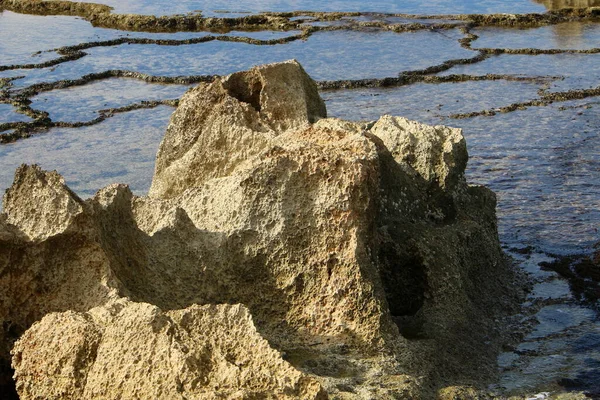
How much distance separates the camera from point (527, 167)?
1217 centimetres

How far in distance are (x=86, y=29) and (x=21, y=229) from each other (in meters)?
21.8

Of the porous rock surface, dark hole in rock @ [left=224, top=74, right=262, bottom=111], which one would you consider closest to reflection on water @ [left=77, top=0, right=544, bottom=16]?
dark hole in rock @ [left=224, top=74, right=262, bottom=111]

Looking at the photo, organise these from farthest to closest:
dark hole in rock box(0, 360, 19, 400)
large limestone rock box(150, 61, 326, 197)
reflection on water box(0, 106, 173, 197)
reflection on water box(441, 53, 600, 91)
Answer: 1. reflection on water box(441, 53, 600, 91)
2. reflection on water box(0, 106, 173, 197)
3. large limestone rock box(150, 61, 326, 197)
4. dark hole in rock box(0, 360, 19, 400)

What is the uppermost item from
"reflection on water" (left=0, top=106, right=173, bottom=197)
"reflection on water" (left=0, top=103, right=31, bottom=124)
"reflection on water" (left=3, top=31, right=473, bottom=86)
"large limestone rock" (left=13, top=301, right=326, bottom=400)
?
"large limestone rock" (left=13, top=301, right=326, bottom=400)

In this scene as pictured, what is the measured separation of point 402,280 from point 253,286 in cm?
132

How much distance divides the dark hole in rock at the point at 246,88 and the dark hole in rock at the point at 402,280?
238cm

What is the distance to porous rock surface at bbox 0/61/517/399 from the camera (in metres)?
4.05

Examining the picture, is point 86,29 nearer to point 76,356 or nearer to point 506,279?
point 506,279

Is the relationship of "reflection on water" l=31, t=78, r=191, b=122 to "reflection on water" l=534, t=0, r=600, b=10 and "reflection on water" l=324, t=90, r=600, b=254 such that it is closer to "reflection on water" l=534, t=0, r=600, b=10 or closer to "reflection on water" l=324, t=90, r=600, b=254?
"reflection on water" l=324, t=90, r=600, b=254

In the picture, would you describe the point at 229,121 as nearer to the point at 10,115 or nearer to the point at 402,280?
the point at 402,280

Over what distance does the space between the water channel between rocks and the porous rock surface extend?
2.88ft

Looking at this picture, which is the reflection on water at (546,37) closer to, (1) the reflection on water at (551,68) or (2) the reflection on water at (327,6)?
(1) the reflection on water at (551,68)

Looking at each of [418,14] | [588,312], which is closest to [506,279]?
[588,312]

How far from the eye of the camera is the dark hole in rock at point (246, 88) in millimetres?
8039
